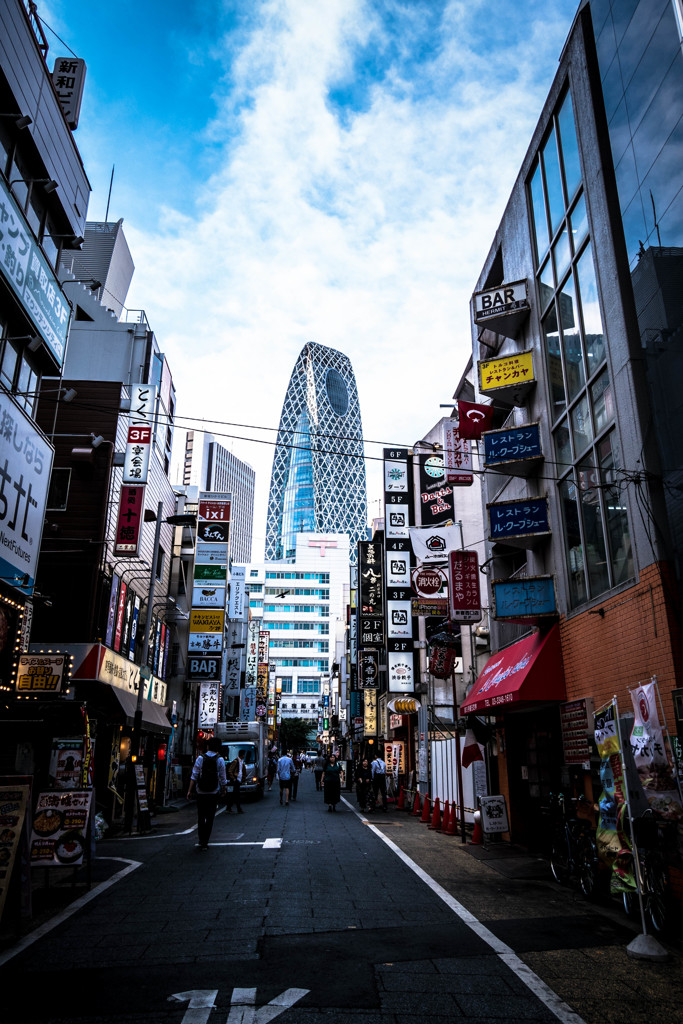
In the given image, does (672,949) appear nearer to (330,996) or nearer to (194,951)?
(330,996)

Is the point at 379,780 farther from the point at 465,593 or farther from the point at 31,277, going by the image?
the point at 31,277

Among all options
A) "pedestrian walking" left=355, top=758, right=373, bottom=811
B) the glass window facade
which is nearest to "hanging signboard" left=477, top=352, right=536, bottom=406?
the glass window facade

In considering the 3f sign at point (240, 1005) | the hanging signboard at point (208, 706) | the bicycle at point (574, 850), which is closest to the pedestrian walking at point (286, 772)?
the hanging signboard at point (208, 706)

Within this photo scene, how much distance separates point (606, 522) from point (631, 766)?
4697 millimetres

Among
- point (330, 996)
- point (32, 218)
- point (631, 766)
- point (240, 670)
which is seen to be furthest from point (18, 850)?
point (240, 670)

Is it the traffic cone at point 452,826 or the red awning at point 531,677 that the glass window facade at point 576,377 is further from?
the traffic cone at point 452,826

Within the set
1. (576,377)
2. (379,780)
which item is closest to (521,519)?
(576,377)

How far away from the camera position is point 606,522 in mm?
11695

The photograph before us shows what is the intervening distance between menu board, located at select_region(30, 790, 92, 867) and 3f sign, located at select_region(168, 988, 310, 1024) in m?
5.04

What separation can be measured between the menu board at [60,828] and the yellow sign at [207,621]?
21406 millimetres

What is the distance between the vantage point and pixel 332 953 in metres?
6.69

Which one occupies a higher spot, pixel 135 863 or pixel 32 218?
pixel 32 218

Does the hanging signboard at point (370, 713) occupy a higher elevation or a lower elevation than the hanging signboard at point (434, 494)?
lower

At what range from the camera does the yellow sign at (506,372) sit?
51.4 ft
